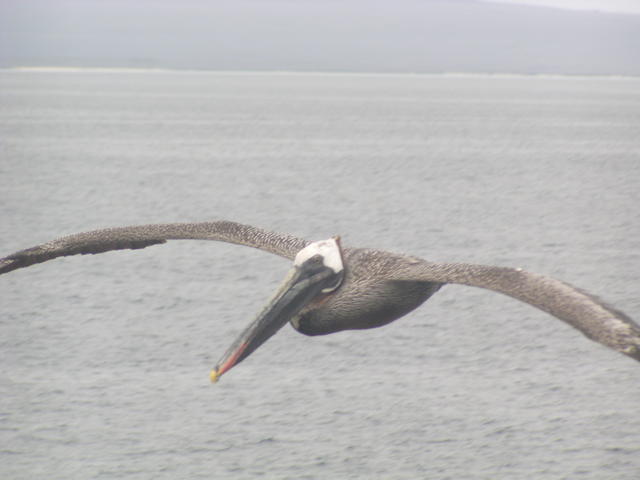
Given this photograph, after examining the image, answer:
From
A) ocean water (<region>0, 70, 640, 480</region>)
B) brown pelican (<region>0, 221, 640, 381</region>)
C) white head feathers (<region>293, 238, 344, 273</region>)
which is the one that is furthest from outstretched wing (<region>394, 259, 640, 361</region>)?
ocean water (<region>0, 70, 640, 480</region>)

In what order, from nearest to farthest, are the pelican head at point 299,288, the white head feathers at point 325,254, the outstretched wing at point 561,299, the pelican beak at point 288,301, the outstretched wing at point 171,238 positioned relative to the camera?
1. the outstretched wing at point 561,299
2. the pelican beak at point 288,301
3. the pelican head at point 299,288
4. the white head feathers at point 325,254
5. the outstretched wing at point 171,238

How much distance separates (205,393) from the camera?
14.1 m

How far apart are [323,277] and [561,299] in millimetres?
2606

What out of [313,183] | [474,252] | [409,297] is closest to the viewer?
[409,297]

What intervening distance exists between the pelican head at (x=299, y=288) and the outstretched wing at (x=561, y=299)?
43.3 inches

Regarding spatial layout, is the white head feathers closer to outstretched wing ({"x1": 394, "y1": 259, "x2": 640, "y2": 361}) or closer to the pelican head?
the pelican head

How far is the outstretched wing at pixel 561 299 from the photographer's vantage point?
262 inches

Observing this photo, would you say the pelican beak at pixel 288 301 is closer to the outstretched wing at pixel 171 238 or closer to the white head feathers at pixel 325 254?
the white head feathers at pixel 325 254

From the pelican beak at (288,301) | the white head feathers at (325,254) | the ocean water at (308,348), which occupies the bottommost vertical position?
the ocean water at (308,348)

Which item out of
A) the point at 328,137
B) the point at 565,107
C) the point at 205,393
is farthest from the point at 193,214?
the point at 565,107

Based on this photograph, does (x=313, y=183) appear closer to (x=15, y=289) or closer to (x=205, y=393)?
(x=15, y=289)

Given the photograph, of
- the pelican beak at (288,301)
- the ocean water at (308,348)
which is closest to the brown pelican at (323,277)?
the pelican beak at (288,301)

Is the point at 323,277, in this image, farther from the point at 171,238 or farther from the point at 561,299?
the point at 561,299

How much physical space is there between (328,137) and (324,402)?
180 feet
